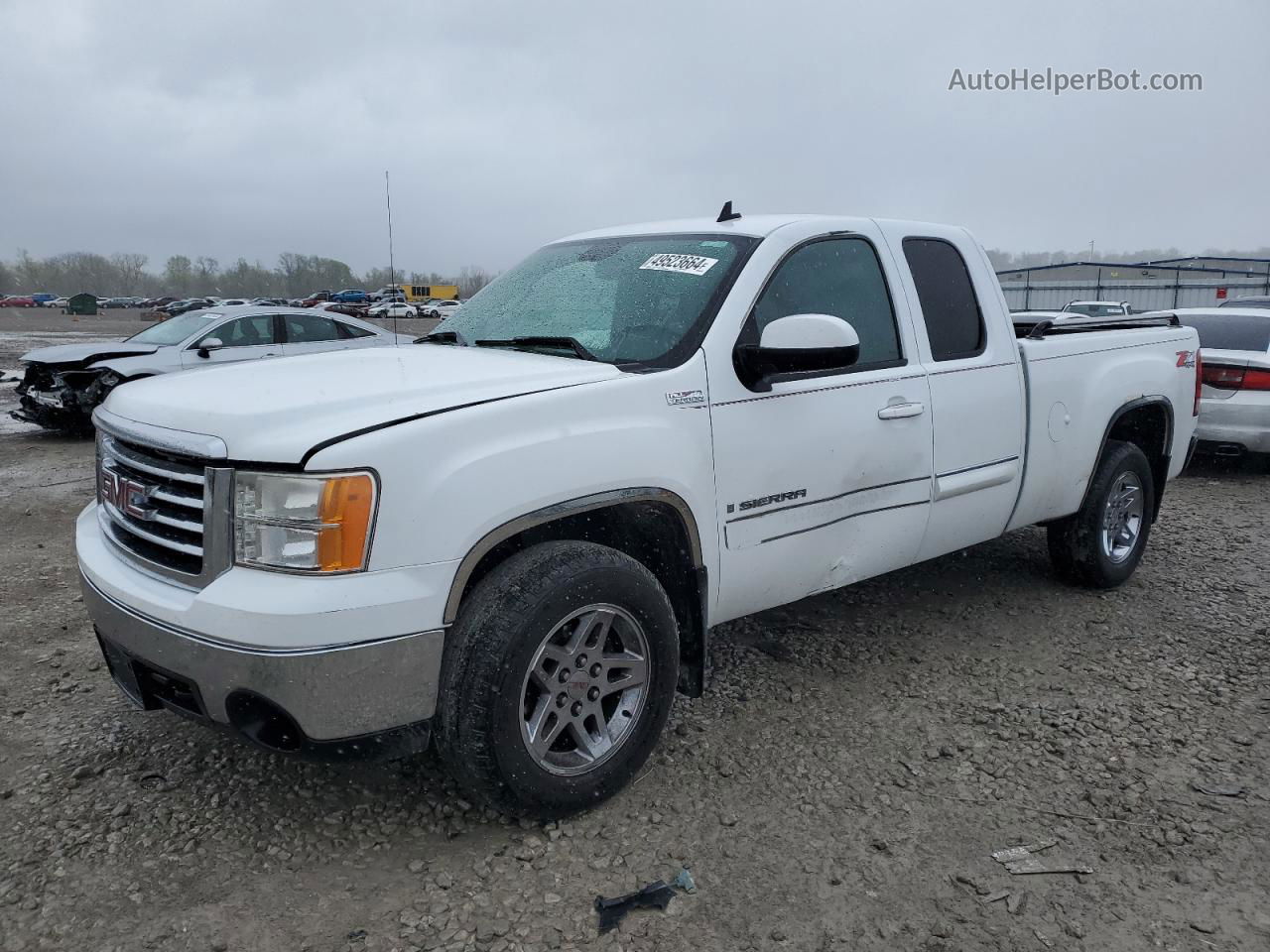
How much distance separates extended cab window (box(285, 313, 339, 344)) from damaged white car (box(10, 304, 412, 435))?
0.04 ft

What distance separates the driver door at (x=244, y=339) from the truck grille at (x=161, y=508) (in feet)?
27.5

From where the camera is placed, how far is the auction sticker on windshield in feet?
11.6

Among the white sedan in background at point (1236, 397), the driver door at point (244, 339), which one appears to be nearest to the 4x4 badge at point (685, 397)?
the white sedan in background at point (1236, 397)

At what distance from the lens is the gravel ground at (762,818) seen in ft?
8.37

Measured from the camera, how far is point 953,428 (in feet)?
13.2

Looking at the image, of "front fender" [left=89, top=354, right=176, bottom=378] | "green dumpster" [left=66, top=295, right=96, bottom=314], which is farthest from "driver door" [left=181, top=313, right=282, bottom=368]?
"green dumpster" [left=66, top=295, right=96, bottom=314]

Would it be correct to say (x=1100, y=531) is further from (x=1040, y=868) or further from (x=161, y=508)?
(x=161, y=508)

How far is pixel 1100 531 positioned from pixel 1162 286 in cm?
3853

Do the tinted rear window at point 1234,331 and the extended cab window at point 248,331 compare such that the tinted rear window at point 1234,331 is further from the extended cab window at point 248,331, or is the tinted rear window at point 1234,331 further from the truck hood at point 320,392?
the extended cab window at point 248,331

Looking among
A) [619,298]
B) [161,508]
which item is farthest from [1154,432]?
[161,508]

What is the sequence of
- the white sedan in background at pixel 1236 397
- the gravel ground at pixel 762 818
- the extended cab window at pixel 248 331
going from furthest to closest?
the extended cab window at pixel 248 331 < the white sedan in background at pixel 1236 397 < the gravel ground at pixel 762 818

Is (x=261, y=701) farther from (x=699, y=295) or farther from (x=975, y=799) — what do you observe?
(x=975, y=799)

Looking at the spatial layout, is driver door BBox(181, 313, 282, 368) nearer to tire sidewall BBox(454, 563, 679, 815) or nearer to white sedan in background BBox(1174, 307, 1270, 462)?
tire sidewall BBox(454, 563, 679, 815)

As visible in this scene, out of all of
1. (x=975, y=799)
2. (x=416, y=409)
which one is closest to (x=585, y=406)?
(x=416, y=409)
